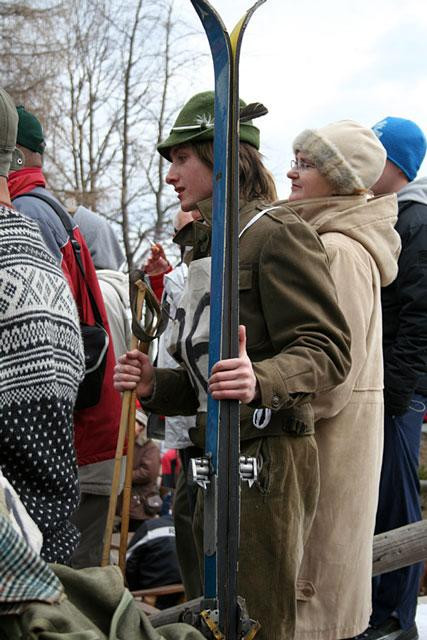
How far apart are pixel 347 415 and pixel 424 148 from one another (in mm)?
1793

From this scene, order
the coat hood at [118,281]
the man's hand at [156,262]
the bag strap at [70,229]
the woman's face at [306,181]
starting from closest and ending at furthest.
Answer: the woman's face at [306,181] → the man's hand at [156,262] → the bag strap at [70,229] → the coat hood at [118,281]

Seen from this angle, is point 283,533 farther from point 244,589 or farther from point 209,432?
point 209,432

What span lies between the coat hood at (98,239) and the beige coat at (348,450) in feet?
5.85

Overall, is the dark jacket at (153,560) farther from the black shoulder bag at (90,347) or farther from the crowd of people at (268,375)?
the black shoulder bag at (90,347)

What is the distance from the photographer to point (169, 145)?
2893 millimetres

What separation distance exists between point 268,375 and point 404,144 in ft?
7.24

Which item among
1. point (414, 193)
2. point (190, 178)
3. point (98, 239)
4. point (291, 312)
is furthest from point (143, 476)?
point (291, 312)

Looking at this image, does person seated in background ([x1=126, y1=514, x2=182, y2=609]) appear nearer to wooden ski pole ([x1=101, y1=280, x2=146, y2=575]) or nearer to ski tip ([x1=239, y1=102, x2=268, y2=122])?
wooden ski pole ([x1=101, y1=280, x2=146, y2=575])

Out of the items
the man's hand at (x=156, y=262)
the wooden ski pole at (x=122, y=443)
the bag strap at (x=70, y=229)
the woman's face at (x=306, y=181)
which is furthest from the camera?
the bag strap at (x=70, y=229)

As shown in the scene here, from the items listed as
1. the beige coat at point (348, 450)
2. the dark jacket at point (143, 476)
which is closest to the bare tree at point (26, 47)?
the dark jacket at point (143, 476)

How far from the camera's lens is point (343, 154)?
10.6ft

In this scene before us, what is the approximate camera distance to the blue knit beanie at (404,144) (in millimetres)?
4195

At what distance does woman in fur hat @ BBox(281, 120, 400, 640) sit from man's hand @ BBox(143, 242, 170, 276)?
2.11 ft

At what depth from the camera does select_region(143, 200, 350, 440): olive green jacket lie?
2.47 meters
